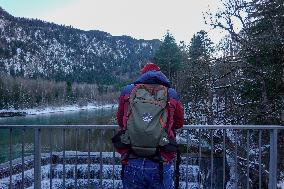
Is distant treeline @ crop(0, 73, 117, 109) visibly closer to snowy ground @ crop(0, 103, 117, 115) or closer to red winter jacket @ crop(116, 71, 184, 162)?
snowy ground @ crop(0, 103, 117, 115)

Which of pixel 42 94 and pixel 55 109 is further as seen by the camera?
pixel 42 94

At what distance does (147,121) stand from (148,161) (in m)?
0.38

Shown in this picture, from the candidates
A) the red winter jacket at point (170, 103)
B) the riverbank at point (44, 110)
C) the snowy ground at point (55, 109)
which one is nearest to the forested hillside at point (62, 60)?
the snowy ground at point (55, 109)

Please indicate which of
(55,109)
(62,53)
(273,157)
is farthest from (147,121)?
(62,53)

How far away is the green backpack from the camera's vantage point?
3287 mm

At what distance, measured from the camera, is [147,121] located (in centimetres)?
329

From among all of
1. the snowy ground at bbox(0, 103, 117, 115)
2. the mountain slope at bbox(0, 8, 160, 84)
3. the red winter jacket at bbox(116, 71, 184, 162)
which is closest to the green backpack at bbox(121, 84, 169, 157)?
the red winter jacket at bbox(116, 71, 184, 162)

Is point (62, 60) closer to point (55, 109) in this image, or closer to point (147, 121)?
point (55, 109)

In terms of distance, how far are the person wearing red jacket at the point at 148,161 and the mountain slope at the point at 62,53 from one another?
134 metres

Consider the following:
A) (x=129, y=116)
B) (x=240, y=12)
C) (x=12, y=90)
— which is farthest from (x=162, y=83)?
(x=12, y=90)

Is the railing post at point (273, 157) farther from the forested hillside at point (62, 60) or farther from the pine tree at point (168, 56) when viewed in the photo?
the forested hillside at point (62, 60)

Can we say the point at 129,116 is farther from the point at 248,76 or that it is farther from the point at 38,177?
the point at 248,76

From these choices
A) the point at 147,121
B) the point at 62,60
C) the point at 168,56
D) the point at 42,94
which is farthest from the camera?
the point at 62,60

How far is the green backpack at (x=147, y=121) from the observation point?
10.8 ft
